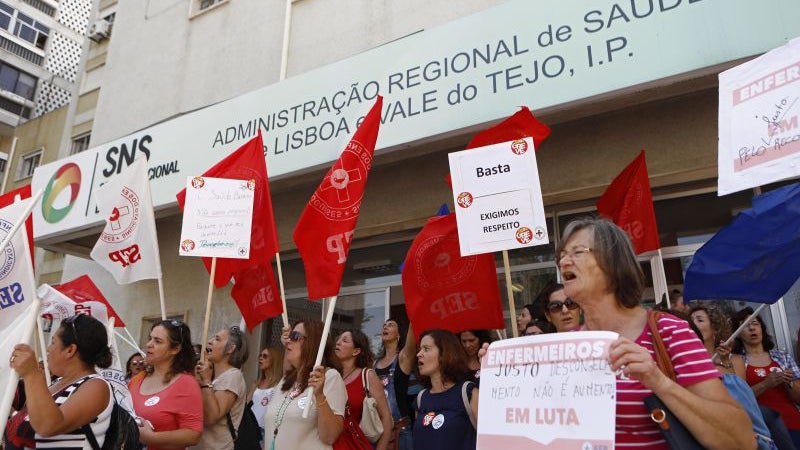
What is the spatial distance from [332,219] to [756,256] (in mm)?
2987

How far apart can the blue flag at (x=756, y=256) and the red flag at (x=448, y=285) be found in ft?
4.91

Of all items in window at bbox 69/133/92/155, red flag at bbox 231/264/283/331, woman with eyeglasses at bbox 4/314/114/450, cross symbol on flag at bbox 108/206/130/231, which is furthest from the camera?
window at bbox 69/133/92/155

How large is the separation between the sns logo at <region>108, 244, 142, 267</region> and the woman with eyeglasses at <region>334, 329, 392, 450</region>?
2622mm

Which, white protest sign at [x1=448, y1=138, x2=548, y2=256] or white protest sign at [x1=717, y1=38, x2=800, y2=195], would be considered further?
white protest sign at [x1=448, y1=138, x2=548, y2=256]

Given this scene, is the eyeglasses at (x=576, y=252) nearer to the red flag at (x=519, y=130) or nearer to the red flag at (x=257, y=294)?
the red flag at (x=519, y=130)

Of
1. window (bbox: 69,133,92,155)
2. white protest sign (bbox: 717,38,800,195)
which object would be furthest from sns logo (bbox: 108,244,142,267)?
window (bbox: 69,133,92,155)

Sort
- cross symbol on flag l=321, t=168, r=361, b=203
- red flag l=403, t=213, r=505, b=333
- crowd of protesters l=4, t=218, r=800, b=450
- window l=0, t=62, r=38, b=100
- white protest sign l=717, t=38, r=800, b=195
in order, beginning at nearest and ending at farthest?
crowd of protesters l=4, t=218, r=800, b=450
white protest sign l=717, t=38, r=800, b=195
cross symbol on flag l=321, t=168, r=361, b=203
red flag l=403, t=213, r=505, b=333
window l=0, t=62, r=38, b=100

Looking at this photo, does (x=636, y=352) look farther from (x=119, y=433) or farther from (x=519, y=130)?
(x=519, y=130)

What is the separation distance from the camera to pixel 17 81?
30109 millimetres

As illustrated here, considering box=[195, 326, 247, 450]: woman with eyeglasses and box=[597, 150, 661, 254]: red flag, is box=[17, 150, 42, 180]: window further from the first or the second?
box=[597, 150, 661, 254]: red flag

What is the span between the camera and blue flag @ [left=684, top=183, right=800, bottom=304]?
3828 mm

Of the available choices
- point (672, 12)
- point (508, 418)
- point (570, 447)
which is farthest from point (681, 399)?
point (672, 12)

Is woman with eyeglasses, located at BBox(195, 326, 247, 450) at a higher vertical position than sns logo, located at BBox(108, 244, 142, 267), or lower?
lower

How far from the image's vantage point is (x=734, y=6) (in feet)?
15.5
